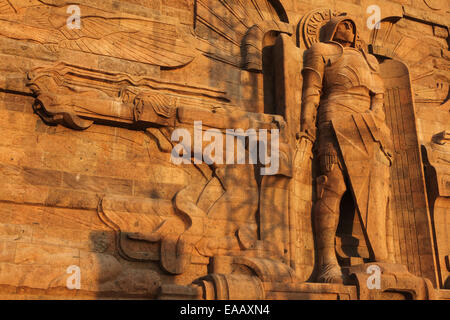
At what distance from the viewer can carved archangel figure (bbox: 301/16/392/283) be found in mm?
8703

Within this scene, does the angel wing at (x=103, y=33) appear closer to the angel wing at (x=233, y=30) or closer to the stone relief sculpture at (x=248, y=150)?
the stone relief sculpture at (x=248, y=150)

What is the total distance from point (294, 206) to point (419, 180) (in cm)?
271

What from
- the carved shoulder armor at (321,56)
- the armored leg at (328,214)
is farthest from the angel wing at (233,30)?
the armored leg at (328,214)

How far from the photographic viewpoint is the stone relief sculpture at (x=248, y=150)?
7516mm

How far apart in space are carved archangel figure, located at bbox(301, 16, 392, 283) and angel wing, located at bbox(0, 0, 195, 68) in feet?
7.64

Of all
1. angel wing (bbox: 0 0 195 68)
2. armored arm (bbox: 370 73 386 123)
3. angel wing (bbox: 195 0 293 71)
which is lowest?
armored arm (bbox: 370 73 386 123)

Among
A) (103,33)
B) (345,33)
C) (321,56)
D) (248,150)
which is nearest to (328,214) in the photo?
(248,150)

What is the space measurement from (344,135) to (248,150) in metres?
1.71

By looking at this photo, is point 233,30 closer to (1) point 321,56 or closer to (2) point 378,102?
(1) point 321,56

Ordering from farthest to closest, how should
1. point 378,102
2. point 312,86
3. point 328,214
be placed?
point 378,102 < point 312,86 < point 328,214

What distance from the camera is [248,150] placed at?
8.46 m

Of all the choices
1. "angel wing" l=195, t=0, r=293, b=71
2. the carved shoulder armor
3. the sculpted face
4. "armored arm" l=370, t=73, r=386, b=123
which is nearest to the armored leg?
"armored arm" l=370, t=73, r=386, b=123

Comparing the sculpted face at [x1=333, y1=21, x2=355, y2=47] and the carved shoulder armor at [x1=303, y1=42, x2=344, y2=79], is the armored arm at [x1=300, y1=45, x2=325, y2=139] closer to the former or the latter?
the carved shoulder armor at [x1=303, y1=42, x2=344, y2=79]
